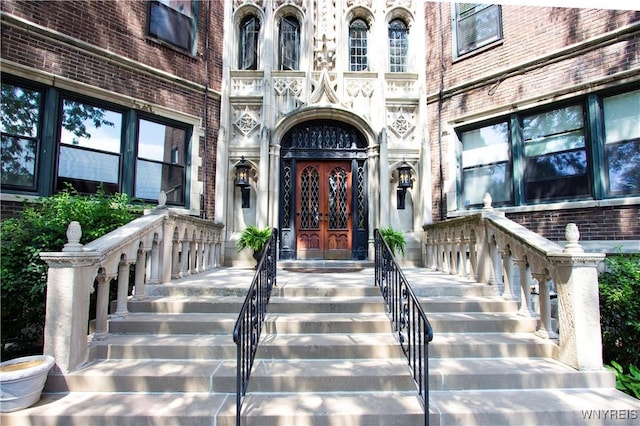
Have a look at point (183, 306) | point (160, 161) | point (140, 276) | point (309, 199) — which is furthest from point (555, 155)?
point (160, 161)

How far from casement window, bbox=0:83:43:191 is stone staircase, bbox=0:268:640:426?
3.66 metres

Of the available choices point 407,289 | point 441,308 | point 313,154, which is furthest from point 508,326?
point 313,154

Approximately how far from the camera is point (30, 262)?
4.64 meters

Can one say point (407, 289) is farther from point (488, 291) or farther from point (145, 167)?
point (145, 167)

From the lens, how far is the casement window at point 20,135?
6082 mm

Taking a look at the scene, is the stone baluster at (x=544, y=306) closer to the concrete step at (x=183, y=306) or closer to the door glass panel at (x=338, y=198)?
the concrete step at (x=183, y=306)

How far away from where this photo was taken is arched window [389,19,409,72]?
983 cm

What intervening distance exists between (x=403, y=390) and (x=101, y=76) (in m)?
8.19

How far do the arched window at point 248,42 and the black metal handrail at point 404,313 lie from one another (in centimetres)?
677

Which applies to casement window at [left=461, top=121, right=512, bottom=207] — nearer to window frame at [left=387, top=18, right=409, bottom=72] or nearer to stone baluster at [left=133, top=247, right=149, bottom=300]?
window frame at [left=387, top=18, right=409, bottom=72]

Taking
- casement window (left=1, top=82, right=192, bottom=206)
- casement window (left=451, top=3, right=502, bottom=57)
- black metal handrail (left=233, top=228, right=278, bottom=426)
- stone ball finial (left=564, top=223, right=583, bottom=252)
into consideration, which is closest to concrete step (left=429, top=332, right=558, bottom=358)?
stone ball finial (left=564, top=223, right=583, bottom=252)

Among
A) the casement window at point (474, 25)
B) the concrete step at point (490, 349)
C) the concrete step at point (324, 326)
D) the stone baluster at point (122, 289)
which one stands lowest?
the concrete step at point (490, 349)

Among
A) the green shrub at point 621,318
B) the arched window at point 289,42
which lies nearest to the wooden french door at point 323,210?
the arched window at point 289,42

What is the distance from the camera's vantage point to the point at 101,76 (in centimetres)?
720
